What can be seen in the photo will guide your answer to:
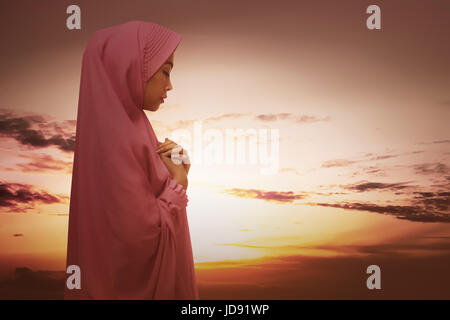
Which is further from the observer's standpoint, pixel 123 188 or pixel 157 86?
pixel 157 86

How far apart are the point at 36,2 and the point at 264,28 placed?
172 centimetres

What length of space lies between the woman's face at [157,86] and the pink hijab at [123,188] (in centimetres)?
4

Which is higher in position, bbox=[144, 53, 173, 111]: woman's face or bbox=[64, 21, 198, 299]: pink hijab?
bbox=[144, 53, 173, 111]: woman's face

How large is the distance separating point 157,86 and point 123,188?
480 mm

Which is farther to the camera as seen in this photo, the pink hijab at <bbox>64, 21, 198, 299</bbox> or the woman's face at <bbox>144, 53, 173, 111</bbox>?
the woman's face at <bbox>144, 53, 173, 111</bbox>

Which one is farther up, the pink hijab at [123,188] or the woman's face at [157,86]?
the woman's face at [157,86]

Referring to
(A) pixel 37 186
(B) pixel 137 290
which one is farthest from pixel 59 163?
(B) pixel 137 290

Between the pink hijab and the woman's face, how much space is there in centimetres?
4

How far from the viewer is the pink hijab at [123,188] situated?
1937mm

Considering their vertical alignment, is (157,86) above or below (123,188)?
above

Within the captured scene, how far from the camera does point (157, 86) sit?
2115mm

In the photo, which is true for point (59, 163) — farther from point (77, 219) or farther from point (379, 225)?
point (379, 225)

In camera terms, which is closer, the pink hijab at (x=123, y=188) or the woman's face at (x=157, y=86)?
the pink hijab at (x=123, y=188)

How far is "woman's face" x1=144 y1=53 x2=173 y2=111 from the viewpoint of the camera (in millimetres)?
2103
